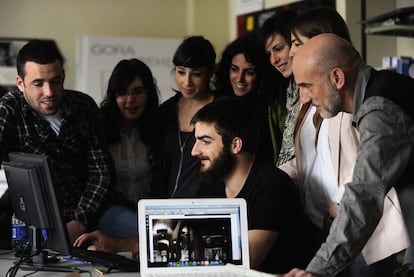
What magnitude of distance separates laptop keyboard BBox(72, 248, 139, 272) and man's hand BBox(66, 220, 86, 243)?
326 mm

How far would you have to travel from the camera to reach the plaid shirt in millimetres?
2883

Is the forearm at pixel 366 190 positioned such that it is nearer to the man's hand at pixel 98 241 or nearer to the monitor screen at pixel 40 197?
the monitor screen at pixel 40 197

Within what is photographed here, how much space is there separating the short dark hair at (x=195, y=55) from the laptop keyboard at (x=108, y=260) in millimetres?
1072

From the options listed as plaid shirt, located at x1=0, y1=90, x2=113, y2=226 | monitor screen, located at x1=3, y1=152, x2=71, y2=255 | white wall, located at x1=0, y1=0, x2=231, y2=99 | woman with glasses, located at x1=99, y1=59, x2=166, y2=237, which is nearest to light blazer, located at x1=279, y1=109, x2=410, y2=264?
woman with glasses, located at x1=99, y1=59, x2=166, y2=237

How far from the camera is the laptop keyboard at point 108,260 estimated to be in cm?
230

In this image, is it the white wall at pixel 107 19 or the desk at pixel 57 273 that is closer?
the desk at pixel 57 273

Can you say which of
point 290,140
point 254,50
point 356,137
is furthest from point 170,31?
point 356,137

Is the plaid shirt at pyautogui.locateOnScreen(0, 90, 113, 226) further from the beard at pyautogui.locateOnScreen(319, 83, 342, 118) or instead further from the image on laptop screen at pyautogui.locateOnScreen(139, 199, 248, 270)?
the beard at pyautogui.locateOnScreen(319, 83, 342, 118)

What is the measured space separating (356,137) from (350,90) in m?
0.40

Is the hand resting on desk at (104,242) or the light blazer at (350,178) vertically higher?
the light blazer at (350,178)

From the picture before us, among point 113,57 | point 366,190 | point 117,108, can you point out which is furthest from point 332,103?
point 113,57

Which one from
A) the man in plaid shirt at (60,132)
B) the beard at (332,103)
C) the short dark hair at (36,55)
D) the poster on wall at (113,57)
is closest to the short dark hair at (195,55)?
the man in plaid shirt at (60,132)

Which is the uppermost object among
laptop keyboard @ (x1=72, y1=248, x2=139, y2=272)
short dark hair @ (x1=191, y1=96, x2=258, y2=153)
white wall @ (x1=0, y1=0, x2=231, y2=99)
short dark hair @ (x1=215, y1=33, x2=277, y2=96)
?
white wall @ (x1=0, y1=0, x2=231, y2=99)

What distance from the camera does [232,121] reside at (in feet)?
8.43
